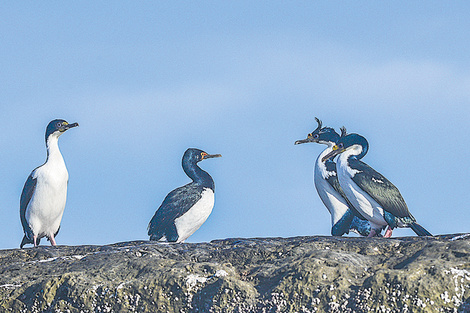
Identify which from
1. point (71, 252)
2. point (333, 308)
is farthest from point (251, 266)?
point (71, 252)

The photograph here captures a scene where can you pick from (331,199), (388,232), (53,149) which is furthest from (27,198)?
(388,232)

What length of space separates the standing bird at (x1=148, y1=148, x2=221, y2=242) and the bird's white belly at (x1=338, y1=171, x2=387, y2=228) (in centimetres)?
234

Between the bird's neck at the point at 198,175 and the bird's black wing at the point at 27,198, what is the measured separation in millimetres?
2601

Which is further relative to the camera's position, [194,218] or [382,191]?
[194,218]

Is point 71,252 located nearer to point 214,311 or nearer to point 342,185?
point 214,311

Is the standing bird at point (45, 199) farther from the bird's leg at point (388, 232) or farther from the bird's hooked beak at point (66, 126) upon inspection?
the bird's leg at point (388, 232)

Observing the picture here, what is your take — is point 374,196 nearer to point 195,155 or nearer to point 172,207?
point 172,207

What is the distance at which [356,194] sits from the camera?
423 inches

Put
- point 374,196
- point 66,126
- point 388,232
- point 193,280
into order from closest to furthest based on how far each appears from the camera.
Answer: point 193,280 < point 374,196 < point 388,232 < point 66,126

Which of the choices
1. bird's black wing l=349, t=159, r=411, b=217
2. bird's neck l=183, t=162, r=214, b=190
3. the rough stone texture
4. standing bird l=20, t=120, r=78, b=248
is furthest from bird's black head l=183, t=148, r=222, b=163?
the rough stone texture

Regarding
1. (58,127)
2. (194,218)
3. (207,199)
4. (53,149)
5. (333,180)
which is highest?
(58,127)

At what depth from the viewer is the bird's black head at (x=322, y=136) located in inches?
509

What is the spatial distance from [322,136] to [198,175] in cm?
233

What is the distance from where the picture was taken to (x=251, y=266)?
611cm
